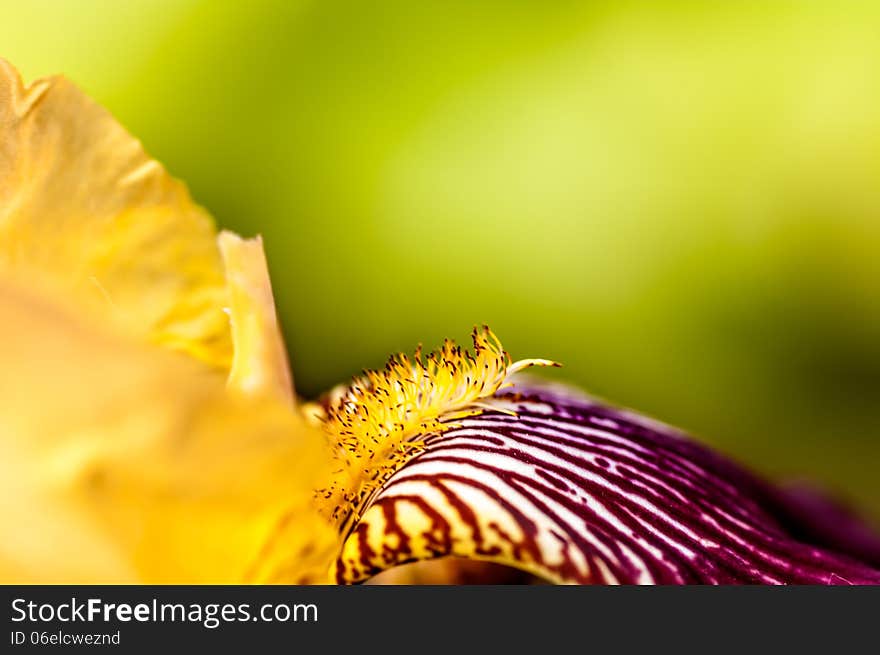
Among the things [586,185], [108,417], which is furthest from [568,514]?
[586,185]

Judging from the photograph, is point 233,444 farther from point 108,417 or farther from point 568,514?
point 568,514

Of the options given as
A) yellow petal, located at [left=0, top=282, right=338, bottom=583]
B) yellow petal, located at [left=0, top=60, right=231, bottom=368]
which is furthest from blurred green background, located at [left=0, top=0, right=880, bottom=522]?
yellow petal, located at [left=0, top=282, right=338, bottom=583]

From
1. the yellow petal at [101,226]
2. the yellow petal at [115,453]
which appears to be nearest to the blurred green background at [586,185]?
the yellow petal at [101,226]

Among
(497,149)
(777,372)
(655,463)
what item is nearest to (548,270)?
(497,149)

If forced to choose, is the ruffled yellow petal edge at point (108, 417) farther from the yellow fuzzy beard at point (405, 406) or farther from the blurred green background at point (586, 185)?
the blurred green background at point (586, 185)

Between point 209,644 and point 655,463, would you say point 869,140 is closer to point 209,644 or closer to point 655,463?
point 655,463

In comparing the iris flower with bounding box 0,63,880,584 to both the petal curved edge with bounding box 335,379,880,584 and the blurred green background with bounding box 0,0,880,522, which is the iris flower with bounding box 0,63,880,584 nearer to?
the petal curved edge with bounding box 335,379,880,584
